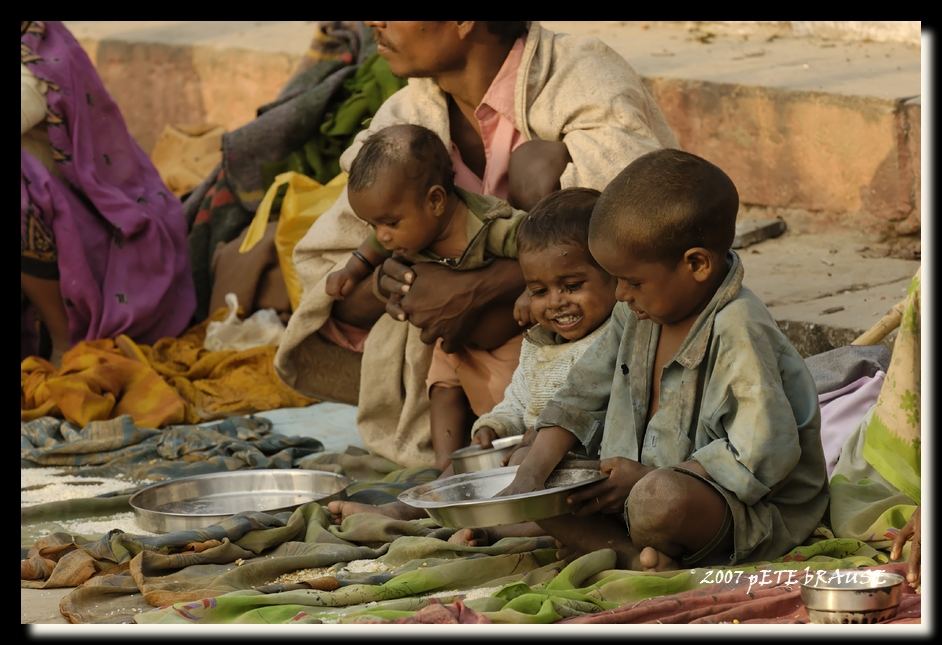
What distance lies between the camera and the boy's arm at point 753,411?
366 centimetres

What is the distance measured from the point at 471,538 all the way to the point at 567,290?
71 cm

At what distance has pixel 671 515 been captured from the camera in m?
3.60

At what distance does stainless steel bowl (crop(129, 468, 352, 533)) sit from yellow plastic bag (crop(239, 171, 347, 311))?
5.75 ft

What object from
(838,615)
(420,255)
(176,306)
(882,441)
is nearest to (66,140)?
(176,306)

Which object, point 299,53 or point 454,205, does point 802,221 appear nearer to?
point 454,205

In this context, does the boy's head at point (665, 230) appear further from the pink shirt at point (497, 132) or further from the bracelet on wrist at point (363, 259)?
the bracelet on wrist at point (363, 259)

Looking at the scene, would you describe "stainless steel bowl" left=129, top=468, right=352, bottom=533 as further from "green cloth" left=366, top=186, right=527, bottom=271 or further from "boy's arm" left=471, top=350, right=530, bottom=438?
"green cloth" left=366, top=186, right=527, bottom=271

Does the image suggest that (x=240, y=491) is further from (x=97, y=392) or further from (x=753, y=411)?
(x=753, y=411)

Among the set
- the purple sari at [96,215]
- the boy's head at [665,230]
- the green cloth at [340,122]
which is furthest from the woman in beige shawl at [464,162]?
the green cloth at [340,122]

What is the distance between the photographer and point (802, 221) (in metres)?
6.67

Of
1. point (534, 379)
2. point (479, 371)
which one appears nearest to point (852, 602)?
point (534, 379)

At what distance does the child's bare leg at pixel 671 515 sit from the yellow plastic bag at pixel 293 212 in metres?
3.09

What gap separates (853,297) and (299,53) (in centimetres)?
412

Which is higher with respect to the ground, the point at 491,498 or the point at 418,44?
the point at 418,44
